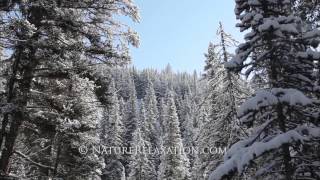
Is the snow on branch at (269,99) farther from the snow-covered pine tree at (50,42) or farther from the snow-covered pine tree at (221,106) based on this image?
the snow-covered pine tree at (221,106)

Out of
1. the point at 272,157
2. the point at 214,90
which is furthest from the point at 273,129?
the point at 214,90

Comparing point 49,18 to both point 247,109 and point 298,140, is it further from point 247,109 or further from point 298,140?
point 298,140

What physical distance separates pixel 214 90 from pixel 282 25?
15316 millimetres

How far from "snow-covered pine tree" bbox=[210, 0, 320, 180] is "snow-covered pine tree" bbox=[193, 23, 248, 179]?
11.9 m

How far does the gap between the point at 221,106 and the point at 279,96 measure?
15019 mm

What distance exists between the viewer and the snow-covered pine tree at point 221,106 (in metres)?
20.8

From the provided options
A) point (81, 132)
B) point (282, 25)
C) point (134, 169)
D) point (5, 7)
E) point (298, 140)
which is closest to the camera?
point (298, 140)

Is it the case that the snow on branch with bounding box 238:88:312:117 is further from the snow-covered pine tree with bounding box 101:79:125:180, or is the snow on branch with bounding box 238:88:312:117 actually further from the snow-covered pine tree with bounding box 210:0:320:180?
the snow-covered pine tree with bounding box 101:79:125:180

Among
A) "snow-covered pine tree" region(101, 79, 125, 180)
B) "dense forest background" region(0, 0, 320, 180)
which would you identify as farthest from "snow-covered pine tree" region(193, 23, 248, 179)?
"snow-covered pine tree" region(101, 79, 125, 180)

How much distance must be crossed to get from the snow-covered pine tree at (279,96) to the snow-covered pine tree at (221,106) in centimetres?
1192

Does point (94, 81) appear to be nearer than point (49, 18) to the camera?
No

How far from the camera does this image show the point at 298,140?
6945 mm

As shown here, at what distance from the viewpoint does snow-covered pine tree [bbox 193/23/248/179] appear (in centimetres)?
2081

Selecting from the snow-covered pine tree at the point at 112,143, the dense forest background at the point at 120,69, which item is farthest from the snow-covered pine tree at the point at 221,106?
the snow-covered pine tree at the point at 112,143
